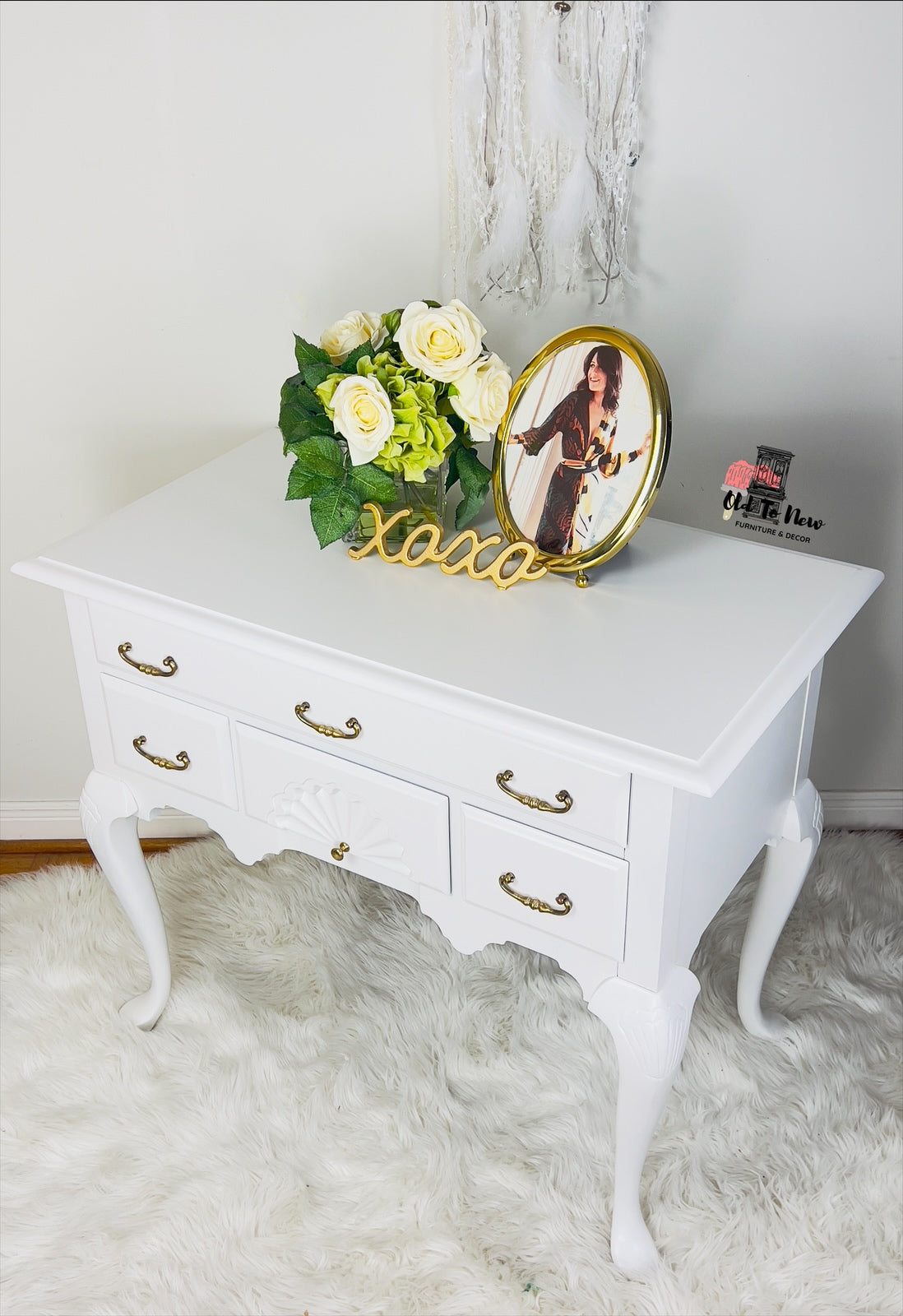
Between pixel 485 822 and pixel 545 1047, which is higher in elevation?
pixel 485 822

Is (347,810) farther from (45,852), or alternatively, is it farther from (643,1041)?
(45,852)

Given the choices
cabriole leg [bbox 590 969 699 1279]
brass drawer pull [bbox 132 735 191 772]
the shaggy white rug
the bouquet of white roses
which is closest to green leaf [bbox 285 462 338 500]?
the bouquet of white roses

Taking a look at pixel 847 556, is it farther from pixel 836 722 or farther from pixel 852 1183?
pixel 852 1183

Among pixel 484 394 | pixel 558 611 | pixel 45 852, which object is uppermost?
pixel 484 394

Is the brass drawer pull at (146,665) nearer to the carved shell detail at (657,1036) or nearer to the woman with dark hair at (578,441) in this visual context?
the woman with dark hair at (578,441)

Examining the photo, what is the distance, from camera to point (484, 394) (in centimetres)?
134

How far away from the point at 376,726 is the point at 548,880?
0.24 m

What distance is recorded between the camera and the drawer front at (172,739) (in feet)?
4.73

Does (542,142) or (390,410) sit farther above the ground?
(542,142)

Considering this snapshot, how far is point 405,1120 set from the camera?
161 cm

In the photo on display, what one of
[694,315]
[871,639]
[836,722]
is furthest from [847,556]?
[694,315]

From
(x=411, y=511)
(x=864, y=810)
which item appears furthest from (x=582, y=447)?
(x=864, y=810)

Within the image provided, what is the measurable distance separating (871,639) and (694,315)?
60 centimetres

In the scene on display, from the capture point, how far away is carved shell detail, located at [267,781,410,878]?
1375 mm
